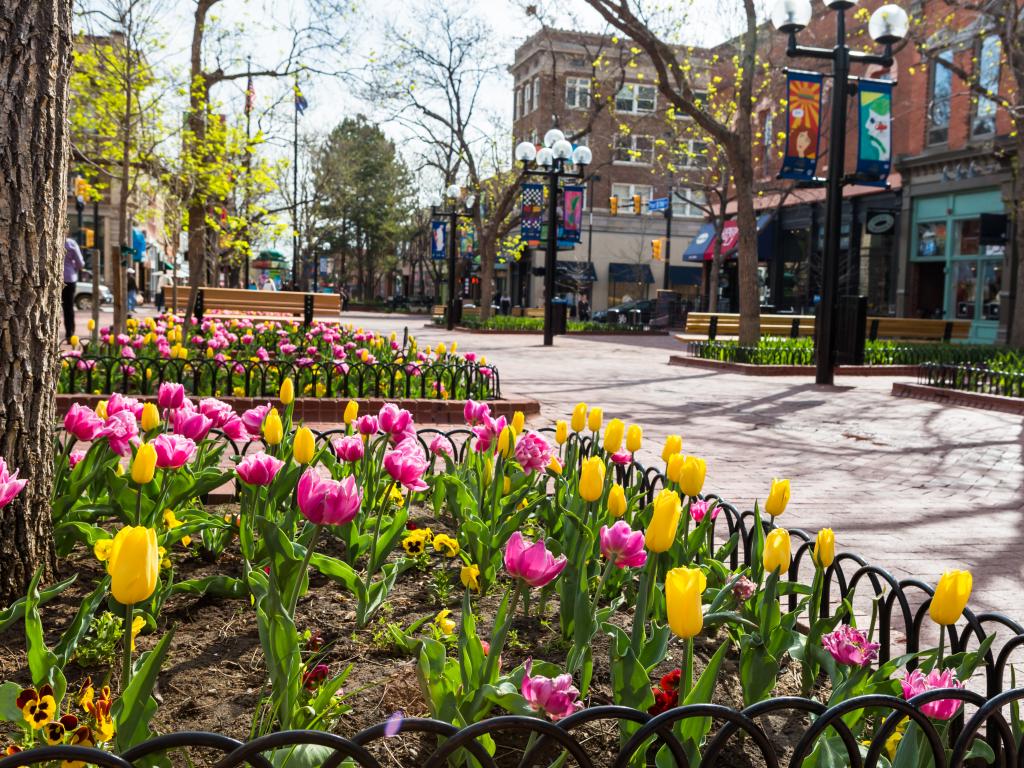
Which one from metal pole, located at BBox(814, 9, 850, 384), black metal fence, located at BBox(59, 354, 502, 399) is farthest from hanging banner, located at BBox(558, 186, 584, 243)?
black metal fence, located at BBox(59, 354, 502, 399)

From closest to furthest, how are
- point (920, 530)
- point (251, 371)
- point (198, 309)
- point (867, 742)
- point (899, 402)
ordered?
point (867, 742), point (920, 530), point (251, 371), point (899, 402), point (198, 309)

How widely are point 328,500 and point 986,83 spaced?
26.1 meters

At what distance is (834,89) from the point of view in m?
14.2

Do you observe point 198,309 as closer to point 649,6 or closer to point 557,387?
point 557,387

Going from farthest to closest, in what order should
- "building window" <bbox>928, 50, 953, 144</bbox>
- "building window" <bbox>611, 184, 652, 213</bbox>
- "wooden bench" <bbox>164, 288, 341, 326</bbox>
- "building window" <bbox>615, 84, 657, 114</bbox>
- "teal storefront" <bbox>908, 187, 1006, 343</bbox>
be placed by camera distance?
"building window" <bbox>611, 184, 652, 213</bbox>, "building window" <bbox>615, 84, 657, 114</bbox>, "building window" <bbox>928, 50, 953, 144</bbox>, "teal storefront" <bbox>908, 187, 1006, 343</bbox>, "wooden bench" <bbox>164, 288, 341, 326</bbox>

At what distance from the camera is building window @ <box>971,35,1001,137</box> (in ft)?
77.8

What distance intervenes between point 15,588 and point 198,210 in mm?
13780

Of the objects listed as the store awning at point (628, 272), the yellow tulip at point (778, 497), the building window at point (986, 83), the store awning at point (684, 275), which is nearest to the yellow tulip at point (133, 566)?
the yellow tulip at point (778, 497)

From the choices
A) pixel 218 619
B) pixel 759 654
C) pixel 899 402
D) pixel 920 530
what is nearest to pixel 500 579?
pixel 218 619

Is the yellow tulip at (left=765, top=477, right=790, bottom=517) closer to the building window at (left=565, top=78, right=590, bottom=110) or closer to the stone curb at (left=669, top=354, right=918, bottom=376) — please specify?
the stone curb at (left=669, top=354, right=918, bottom=376)

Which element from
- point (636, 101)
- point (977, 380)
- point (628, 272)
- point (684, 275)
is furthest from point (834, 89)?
point (684, 275)

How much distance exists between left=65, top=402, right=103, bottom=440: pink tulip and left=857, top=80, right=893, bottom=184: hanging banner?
44.7 feet

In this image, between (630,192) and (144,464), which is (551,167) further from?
(630,192)

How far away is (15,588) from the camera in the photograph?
113 inches
